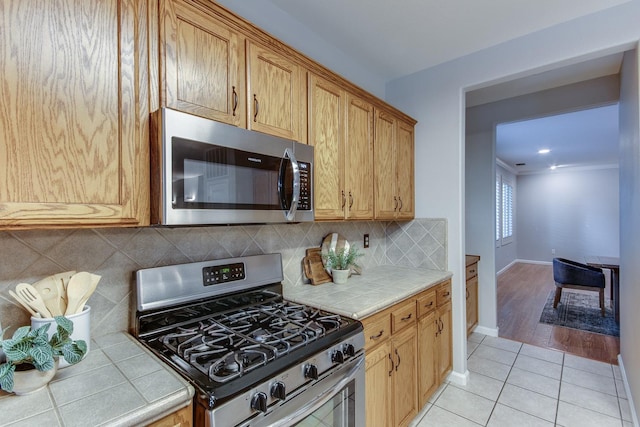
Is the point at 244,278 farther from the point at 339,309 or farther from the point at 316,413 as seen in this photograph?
the point at 316,413

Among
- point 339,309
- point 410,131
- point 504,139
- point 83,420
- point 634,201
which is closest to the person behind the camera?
point 83,420

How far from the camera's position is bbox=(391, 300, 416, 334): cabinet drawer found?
1.77 meters

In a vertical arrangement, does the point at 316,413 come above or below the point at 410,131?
below

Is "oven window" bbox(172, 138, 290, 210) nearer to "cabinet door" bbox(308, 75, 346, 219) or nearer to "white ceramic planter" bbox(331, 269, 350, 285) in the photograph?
"cabinet door" bbox(308, 75, 346, 219)

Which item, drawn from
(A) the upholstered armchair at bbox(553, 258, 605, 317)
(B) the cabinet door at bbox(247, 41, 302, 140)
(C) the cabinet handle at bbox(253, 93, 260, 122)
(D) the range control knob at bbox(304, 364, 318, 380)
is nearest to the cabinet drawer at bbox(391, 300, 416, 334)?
(D) the range control knob at bbox(304, 364, 318, 380)

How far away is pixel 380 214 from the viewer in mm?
2273

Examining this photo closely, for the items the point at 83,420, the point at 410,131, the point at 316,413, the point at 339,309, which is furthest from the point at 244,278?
Answer: the point at 410,131

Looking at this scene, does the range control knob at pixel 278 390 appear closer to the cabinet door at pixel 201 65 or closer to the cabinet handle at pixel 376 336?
the cabinet handle at pixel 376 336

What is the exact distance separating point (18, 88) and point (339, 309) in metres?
1.43

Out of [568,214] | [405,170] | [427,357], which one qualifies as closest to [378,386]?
[427,357]

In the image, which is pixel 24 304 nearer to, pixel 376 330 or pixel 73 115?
pixel 73 115

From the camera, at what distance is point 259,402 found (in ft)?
3.10

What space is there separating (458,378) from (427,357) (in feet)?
2.03

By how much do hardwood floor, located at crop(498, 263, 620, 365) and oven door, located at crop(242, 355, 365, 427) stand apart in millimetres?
2859
